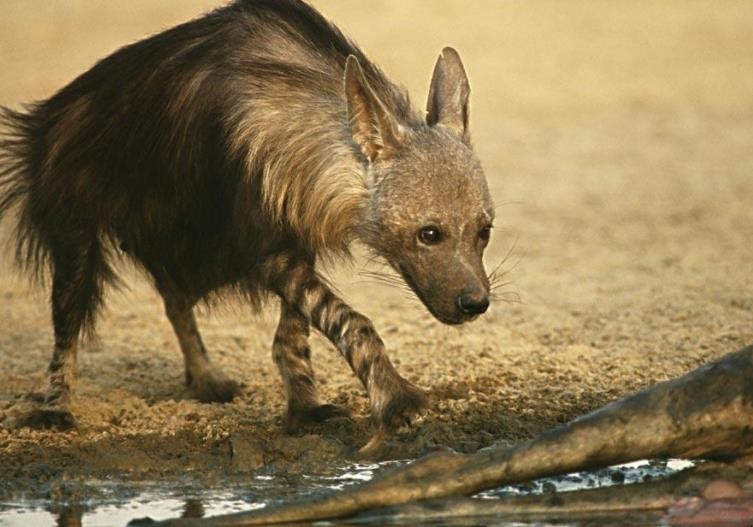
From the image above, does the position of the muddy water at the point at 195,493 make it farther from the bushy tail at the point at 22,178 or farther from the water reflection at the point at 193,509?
the bushy tail at the point at 22,178

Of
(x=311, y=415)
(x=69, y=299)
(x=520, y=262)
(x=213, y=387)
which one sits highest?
(x=520, y=262)

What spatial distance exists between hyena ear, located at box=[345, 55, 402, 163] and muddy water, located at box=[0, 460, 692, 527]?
3.68 ft

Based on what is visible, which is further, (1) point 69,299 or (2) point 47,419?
(1) point 69,299

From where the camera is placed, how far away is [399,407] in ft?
18.3

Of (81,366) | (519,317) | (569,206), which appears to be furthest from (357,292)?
(569,206)

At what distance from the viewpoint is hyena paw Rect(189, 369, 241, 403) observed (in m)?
6.80

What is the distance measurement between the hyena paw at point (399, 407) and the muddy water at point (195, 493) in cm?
14

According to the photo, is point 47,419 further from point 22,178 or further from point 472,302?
point 472,302

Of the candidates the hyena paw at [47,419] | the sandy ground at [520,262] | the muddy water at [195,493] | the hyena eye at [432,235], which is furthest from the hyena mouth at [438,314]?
the hyena paw at [47,419]

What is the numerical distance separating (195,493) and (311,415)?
86cm

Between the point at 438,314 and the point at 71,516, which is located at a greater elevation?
the point at 438,314

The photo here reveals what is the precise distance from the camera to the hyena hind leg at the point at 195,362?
22.4 feet

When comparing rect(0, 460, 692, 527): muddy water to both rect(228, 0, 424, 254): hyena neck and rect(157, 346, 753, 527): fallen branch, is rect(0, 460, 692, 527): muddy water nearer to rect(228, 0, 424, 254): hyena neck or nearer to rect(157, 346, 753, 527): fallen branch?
rect(157, 346, 753, 527): fallen branch

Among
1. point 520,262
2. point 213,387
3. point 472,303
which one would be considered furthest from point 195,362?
point 520,262
